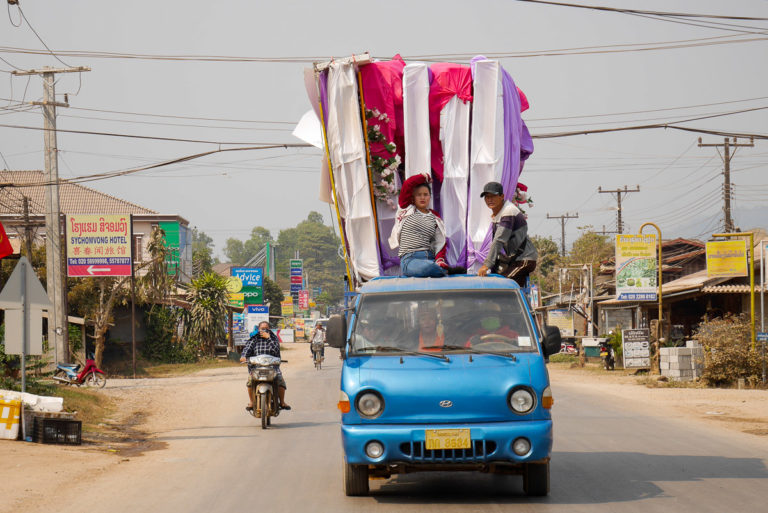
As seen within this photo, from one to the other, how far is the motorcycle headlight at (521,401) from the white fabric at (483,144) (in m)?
2.48

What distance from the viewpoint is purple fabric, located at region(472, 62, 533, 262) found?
10133 mm

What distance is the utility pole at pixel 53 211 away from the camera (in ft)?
92.8

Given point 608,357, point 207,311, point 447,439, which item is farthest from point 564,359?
point 447,439

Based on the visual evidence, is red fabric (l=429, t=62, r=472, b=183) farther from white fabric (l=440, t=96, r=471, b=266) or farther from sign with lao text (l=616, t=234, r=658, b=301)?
sign with lao text (l=616, t=234, r=658, b=301)

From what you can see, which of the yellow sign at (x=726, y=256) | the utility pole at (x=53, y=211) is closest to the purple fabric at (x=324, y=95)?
the yellow sign at (x=726, y=256)

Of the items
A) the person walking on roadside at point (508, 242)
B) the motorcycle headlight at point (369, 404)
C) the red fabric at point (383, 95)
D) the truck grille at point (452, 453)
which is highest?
the red fabric at point (383, 95)

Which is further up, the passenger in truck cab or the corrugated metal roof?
the corrugated metal roof

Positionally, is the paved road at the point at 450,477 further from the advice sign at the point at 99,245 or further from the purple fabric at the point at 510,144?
the advice sign at the point at 99,245

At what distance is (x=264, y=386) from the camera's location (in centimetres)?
1605

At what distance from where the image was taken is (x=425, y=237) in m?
9.58

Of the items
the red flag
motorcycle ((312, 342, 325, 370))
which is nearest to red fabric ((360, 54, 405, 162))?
the red flag

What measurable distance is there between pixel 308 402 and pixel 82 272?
15911 millimetres

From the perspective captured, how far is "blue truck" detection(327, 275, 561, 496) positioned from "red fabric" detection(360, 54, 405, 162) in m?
2.36

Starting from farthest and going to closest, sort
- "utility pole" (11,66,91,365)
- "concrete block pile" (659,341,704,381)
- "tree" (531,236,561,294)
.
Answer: "tree" (531,236,561,294), "utility pole" (11,66,91,365), "concrete block pile" (659,341,704,381)
